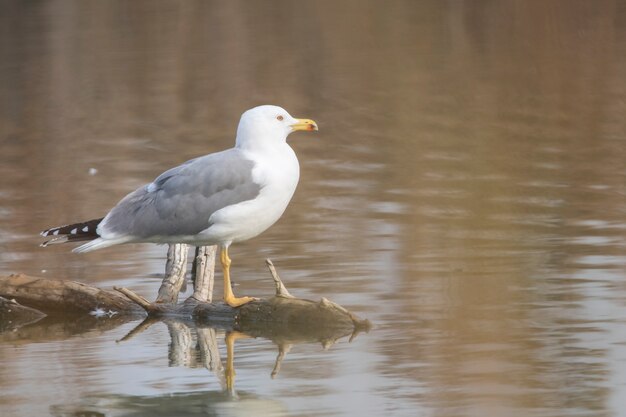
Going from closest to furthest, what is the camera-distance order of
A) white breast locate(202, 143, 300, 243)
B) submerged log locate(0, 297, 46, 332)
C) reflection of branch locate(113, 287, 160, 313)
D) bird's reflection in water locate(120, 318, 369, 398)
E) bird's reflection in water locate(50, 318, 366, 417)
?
1. bird's reflection in water locate(50, 318, 366, 417)
2. bird's reflection in water locate(120, 318, 369, 398)
3. white breast locate(202, 143, 300, 243)
4. reflection of branch locate(113, 287, 160, 313)
5. submerged log locate(0, 297, 46, 332)

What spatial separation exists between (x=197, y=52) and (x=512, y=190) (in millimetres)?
18902

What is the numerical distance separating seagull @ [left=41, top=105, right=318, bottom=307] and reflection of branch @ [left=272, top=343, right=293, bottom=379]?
786 millimetres

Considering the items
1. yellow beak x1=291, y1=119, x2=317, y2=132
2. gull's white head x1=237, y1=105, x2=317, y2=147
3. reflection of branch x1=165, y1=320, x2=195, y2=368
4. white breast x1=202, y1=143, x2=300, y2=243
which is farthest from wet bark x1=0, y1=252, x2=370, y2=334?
yellow beak x1=291, y1=119, x2=317, y2=132

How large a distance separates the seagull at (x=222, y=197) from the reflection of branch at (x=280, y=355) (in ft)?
2.58

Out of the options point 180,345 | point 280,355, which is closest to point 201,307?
point 180,345

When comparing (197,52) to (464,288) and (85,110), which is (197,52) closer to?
(85,110)

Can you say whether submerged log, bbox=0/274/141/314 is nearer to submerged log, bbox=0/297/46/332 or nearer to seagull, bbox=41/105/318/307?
submerged log, bbox=0/297/46/332

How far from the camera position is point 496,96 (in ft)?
75.0

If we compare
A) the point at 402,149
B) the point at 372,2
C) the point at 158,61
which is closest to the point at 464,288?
the point at 402,149

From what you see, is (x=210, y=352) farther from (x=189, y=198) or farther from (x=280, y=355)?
(x=189, y=198)

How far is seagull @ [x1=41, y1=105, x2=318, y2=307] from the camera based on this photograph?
358 inches

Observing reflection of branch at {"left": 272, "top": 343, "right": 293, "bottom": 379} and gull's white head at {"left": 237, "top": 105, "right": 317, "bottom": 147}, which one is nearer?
reflection of branch at {"left": 272, "top": 343, "right": 293, "bottom": 379}

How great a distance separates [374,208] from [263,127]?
483 centimetres

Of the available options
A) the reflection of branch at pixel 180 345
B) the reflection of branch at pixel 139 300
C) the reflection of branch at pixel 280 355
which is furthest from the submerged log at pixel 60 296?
the reflection of branch at pixel 280 355
